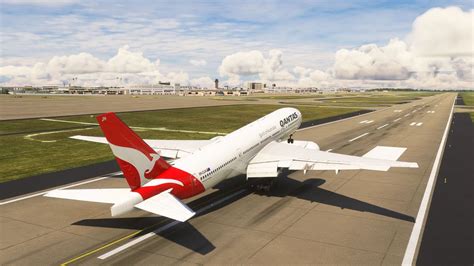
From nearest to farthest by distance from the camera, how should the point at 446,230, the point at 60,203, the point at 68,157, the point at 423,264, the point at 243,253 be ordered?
the point at 423,264 → the point at 243,253 → the point at 446,230 → the point at 60,203 → the point at 68,157

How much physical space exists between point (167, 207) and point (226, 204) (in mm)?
7696

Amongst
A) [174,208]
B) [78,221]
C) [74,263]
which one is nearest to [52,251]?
[74,263]

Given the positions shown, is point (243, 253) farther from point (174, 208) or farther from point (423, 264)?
point (423, 264)

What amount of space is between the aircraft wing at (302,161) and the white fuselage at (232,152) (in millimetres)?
769

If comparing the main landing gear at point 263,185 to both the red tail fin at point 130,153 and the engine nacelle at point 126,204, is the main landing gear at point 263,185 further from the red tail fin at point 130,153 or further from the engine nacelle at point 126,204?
the engine nacelle at point 126,204

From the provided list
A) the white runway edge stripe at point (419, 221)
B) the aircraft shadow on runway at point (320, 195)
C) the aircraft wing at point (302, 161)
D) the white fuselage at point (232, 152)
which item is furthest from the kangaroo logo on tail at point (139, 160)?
the white runway edge stripe at point (419, 221)

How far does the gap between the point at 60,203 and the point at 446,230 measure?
936 inches

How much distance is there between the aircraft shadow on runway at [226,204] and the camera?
1772 cm

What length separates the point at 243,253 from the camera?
16.1 metres

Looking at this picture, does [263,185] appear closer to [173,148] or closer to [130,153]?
[173,148]

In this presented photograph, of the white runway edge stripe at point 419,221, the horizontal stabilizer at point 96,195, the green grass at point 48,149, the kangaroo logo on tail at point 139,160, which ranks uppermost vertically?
the kangaroo logo on tail at point 139,160

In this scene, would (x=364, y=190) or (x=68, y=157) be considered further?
(x=68, y=157)

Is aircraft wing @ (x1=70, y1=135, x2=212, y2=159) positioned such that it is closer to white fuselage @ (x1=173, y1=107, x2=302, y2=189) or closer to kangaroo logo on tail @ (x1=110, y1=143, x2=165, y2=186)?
white fuselage @ (x1=173, y1=107, x2=302, y2=189)

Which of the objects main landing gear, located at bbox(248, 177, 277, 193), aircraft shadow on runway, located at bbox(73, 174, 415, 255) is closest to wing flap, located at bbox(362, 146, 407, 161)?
aircraft shadow on runway, located at bbox(73, 174, 415, 255)
